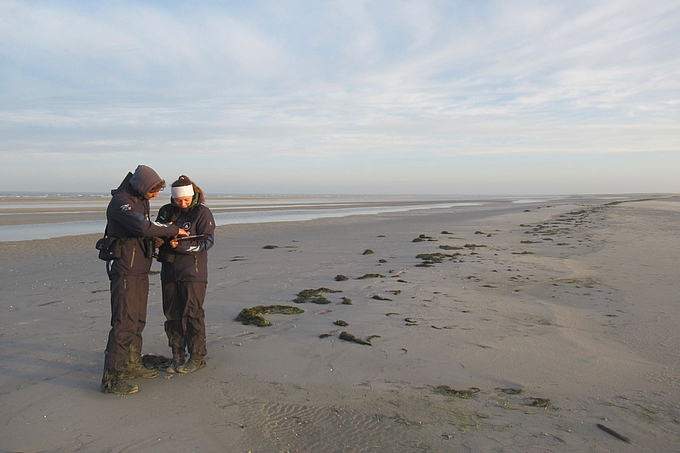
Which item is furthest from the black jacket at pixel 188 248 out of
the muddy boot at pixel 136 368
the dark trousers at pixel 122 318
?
the muddy boot at pixel 136 368

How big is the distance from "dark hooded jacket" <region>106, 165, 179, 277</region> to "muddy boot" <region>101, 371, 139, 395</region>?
86cm

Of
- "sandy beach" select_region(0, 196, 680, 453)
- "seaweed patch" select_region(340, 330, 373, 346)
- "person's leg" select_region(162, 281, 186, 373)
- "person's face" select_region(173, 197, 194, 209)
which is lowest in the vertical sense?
"sandy beach" select_region(0, 196, 680, 453)

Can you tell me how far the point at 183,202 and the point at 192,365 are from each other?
1.54m

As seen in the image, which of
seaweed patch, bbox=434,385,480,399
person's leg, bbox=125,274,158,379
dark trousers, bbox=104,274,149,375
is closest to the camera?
seaweed patch, bbox=434,385,480,399

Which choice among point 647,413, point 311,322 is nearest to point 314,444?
point 647,413

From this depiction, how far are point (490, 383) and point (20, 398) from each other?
13.1ft

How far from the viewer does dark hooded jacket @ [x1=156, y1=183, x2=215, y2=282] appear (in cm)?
466

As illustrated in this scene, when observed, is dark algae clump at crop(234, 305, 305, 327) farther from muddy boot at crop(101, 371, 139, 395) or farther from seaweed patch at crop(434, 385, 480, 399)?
seaweed patch at crop(434, 385, 480, 399)

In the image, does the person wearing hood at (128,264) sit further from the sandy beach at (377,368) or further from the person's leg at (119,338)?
the sandy beach at (377,368)

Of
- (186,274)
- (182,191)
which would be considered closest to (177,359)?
(186,274)

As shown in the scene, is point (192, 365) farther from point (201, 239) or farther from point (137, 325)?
point (201, 239)

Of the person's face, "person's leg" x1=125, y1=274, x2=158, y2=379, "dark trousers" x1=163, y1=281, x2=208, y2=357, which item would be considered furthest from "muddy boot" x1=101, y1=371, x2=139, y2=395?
the person's face

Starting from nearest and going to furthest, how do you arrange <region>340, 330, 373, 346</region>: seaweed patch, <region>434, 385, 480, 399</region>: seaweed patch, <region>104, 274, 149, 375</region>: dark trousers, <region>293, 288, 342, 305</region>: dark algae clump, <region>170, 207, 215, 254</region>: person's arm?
<region>434, 385, 480, 399</region>: seaweed patch, <region>104, 274, 149, 375</region>: dark trousers, <region>170, 207, 215, 254</region>: person's arm, <region>340, 330, 373, 346</region>: seaweed patch, <region>293, 288, 342, 305</region>: dark algae clump

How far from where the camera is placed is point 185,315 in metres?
4.74
